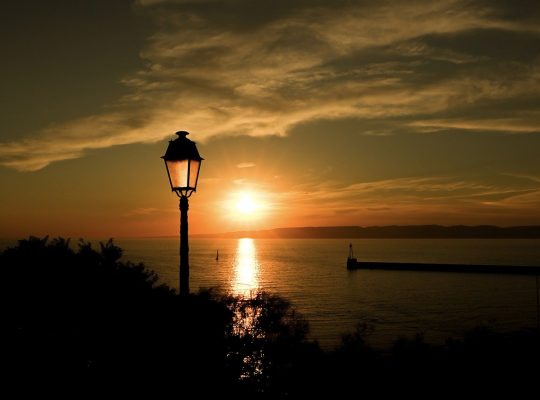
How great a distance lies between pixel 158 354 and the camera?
32.3ft

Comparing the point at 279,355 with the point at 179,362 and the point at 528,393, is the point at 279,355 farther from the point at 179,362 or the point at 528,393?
the point at 528,393

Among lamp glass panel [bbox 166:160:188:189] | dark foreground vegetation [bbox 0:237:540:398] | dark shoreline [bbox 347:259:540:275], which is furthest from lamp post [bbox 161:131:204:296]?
dark shoreline [bbox 347:259:540:275]

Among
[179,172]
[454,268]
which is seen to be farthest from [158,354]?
[454,268]

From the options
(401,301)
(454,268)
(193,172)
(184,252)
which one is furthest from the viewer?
(454,268)

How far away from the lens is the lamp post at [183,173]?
7801mm

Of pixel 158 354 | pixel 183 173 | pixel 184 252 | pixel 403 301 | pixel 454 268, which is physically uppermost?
pixel 183 173

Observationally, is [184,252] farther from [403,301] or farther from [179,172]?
[403,301]

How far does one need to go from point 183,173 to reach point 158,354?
4.16 m

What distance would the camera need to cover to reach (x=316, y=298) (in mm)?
79625

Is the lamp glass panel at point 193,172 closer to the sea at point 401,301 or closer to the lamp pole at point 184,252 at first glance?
the lamp pole at point 184,252

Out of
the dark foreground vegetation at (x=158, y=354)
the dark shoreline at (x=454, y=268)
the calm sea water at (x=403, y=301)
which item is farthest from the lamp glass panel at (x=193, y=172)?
the dark shoreline at (x=454, y=268)

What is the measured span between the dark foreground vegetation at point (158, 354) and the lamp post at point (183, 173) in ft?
2.14

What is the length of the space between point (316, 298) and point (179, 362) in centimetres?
7149

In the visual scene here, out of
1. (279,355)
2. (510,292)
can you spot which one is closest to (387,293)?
(510,292)
